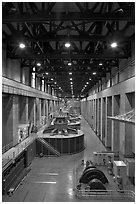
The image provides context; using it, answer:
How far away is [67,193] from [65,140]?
9.66 metres

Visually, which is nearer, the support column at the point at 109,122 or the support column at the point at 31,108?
the support column at the point at 109,122

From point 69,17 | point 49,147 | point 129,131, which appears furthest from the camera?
point 49,147

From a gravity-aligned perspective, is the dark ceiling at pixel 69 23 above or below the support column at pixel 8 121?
above

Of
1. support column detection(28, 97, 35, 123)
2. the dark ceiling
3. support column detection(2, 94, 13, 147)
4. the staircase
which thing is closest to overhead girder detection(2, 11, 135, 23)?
the dark ceiling

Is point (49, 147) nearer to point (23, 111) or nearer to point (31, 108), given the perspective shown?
point (23, 111)

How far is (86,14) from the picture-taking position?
7.26 metres

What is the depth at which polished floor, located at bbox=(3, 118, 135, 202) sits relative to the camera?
35.8 feet

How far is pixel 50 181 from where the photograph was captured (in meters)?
13.4

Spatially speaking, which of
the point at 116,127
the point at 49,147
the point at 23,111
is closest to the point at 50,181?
the point at 49,147

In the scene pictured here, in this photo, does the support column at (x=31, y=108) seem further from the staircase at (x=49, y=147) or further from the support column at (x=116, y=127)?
the support column at (x=116, y=127)

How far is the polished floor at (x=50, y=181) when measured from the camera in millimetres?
10914

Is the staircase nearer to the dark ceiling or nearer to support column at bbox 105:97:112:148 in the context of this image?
support column at bbox 105:97:112:148

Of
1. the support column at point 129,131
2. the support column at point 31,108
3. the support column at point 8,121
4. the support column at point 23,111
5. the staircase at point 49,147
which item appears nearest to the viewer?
the support column at point 129,131

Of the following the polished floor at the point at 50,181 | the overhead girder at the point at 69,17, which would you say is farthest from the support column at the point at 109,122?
the overhead girder at the point at 69,17
